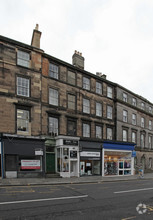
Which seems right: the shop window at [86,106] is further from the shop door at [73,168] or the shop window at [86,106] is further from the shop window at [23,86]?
the shop window at [23,86]

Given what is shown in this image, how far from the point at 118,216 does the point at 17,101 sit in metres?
15.0

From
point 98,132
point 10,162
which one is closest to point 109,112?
point 98,132

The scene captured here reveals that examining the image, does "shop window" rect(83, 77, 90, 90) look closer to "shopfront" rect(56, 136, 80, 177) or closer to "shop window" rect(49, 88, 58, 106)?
"shop window" rect(49, 88, 58, 106)

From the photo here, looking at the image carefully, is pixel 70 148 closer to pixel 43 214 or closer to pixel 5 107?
pixel 5 107

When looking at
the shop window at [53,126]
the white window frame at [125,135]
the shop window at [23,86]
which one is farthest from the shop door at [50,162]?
the white window frame at [125,135]

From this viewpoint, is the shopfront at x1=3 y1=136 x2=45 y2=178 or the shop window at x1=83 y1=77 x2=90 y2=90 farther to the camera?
the shop window at x1=83 y1=77 x2=90 y2=90

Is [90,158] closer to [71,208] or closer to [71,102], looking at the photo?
[71,102]

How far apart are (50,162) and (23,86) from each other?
947 cm

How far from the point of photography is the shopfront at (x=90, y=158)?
896 inches

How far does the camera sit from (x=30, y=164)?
19156mm

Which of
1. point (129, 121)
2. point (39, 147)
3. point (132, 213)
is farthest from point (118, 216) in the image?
point (129, 121)

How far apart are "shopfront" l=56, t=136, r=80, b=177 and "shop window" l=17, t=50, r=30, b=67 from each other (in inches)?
367

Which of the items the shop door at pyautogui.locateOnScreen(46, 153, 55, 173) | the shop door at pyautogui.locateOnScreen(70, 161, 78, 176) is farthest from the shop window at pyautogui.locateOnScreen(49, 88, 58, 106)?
the shop door at pyautogui.locateOnScreen(70, 161, 78, 176)

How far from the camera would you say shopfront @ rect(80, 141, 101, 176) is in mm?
22750
